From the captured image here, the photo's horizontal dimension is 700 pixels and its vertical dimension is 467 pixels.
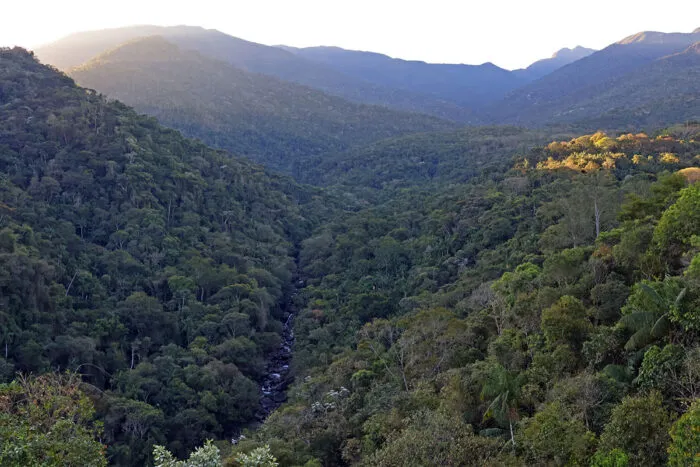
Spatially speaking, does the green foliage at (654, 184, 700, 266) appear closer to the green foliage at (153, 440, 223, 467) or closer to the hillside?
the green foliage at (153, 440, 223, 467)

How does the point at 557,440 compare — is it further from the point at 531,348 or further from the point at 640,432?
the point at 531,348

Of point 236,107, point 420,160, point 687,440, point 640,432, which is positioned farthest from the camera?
point 236,107

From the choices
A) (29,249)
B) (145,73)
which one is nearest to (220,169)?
(29,249)

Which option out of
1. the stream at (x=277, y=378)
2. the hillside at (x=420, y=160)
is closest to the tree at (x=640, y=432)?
the stream at (x=277, y=378)

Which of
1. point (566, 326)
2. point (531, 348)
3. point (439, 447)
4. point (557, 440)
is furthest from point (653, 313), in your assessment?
point (439, 447)

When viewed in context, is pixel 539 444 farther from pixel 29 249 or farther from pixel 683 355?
pixel 29 249

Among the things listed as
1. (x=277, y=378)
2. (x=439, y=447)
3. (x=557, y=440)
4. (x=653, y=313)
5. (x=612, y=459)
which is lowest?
(x=277, y=378)

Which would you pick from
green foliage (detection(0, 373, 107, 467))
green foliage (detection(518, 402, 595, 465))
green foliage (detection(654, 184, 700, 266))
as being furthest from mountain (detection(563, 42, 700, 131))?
green foliage (detection(0, 373, 107, 467))
